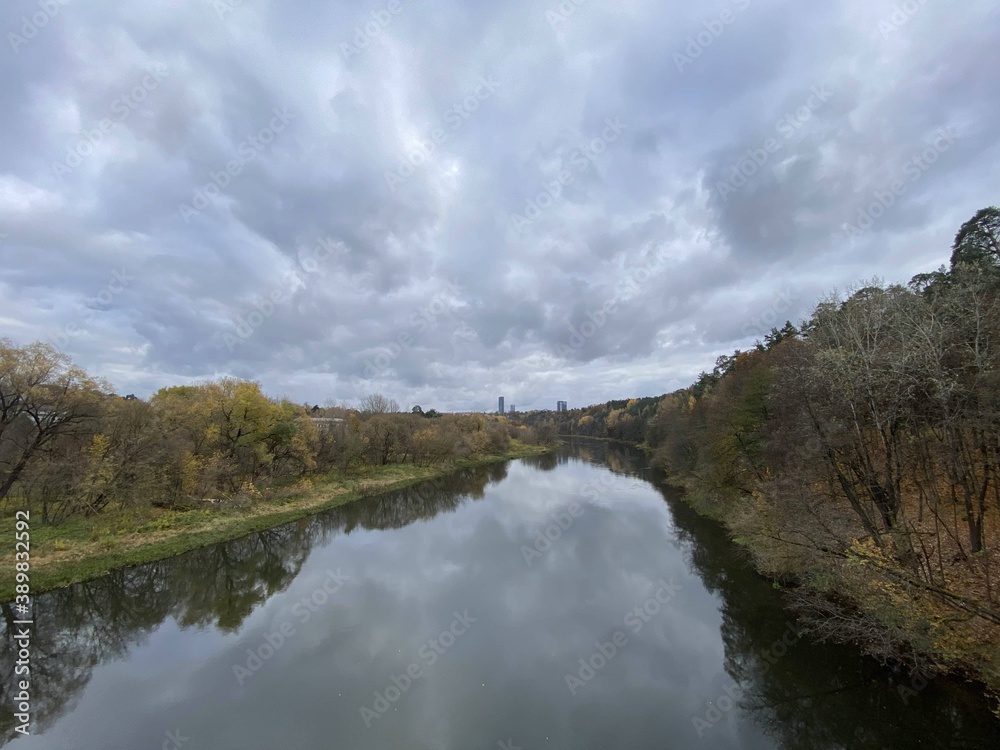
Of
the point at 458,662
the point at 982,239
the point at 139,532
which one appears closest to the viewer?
the point at 458,662

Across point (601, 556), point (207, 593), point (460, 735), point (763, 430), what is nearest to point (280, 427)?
point (207, 593)

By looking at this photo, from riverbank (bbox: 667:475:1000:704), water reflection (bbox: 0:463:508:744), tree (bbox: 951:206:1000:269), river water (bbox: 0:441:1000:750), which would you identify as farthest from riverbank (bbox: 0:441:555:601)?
tree (bbox: 951:206:1000:269)

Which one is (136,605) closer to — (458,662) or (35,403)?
(35,403)

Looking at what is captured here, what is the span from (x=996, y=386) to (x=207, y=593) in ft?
75.7

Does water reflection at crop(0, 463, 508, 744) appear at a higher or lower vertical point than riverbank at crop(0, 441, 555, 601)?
lower

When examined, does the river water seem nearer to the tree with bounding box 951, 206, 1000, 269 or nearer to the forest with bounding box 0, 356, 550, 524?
the forest with bounding box 0, 356, 550, 524

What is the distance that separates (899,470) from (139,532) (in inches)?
1142

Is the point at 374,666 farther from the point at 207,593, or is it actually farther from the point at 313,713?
the point at 207,593

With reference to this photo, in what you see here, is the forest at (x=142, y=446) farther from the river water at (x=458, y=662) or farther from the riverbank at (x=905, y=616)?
the riverbank at (x=905, y=616)

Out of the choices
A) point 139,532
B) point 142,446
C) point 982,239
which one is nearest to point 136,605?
point 139,532

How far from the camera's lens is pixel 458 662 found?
1097 centimetres

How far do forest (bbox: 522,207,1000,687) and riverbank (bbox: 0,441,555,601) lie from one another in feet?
77.9

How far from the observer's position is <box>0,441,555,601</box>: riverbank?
15.1 m

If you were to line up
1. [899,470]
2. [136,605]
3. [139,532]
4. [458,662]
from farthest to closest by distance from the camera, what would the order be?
1. [139,532]
2. [136,605]
3. [899,470]
4. [458,662]
